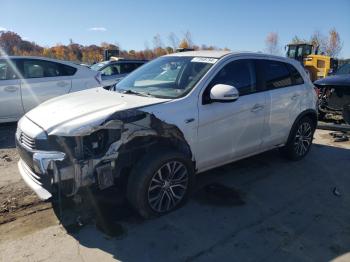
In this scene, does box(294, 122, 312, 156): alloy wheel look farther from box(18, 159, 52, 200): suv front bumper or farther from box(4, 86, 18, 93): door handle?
box(4, 86, 18, 93): door handle

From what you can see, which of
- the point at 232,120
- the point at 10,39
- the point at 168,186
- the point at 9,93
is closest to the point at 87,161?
the point at 168,186

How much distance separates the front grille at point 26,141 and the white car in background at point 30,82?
13.1 ft

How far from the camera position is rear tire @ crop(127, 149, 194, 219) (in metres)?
3.65

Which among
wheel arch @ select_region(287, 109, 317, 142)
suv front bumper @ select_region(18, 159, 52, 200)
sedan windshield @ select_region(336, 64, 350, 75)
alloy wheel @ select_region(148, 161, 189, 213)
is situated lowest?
alloy wheel @ select_region(148, 161, 189, 213)

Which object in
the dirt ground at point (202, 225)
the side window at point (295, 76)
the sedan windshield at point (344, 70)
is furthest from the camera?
the sedan windshield at point (344, 70)

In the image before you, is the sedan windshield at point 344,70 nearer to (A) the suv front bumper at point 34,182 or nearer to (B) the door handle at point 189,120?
(B) the door handle at point 189,120

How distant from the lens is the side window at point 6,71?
7410mm

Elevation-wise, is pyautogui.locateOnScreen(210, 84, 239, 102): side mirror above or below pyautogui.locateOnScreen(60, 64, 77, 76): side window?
below

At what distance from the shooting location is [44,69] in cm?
788

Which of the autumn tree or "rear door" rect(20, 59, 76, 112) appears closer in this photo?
"rear door" rect(20, 59, 76, 112)

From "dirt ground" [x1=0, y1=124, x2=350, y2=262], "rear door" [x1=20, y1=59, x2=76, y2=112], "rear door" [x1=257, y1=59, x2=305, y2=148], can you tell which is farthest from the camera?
"rear door" [x1=20, y1=59, x2=76, y2=112]

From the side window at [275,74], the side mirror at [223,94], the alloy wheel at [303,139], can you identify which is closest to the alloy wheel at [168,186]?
the side mirror at [223,94]

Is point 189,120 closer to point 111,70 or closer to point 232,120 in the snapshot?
point 232,120

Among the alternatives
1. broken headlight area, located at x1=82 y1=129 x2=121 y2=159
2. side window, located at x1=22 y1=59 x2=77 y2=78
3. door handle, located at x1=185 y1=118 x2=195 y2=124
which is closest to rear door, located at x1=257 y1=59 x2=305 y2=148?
door handle, located at x1=185 y1=118 x2=195 y2=124
